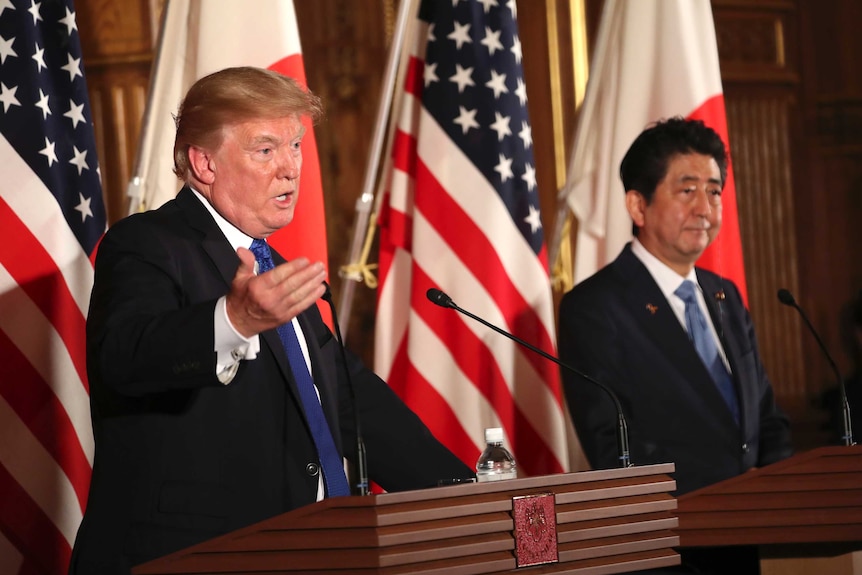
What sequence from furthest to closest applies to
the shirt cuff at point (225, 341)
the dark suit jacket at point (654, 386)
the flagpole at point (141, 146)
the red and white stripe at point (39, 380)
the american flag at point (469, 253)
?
1. the american flag at point (469, 253)
2. the flagpole at point (141, 146)
3. the dark suit jacket at point (654, 386)
4. the red and white stripe at point (39, 380)
5. the shirt cuff at point (225, 341)

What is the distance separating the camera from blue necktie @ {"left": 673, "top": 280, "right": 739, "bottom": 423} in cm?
346

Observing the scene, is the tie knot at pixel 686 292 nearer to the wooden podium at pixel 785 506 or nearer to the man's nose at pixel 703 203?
the man's nose at pixel 703 203

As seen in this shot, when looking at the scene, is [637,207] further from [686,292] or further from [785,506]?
[785,506]

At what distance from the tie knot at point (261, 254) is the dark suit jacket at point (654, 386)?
119 cm

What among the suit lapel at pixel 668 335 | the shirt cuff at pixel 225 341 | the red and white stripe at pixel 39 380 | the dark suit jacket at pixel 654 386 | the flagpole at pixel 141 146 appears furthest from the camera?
the flagpole at pixel 141 146

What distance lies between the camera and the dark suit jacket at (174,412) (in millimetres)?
1886

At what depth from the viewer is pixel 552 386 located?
392 cm

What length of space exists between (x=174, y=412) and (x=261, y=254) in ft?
1.50

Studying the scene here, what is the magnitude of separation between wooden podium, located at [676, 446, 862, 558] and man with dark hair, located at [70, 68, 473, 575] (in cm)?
51

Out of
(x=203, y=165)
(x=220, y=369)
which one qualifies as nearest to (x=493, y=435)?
(x=220, y=369)

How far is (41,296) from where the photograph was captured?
3.18m

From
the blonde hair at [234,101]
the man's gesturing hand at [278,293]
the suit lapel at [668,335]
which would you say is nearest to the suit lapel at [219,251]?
the blonde hair at [234,101]

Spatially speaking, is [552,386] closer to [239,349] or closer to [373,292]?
[373,292]

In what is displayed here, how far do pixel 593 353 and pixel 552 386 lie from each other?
0.59m
